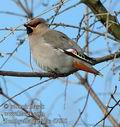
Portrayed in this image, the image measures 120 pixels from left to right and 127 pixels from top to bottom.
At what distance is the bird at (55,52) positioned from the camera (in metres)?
4.08

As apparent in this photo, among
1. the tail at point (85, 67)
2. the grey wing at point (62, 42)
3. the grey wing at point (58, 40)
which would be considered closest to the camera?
the tail at point (85, 67)

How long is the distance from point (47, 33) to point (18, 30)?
1.27 m

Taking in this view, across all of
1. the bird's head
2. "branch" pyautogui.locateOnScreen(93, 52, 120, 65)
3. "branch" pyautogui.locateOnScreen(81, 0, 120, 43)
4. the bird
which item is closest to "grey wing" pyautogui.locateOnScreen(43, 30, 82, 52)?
the bird

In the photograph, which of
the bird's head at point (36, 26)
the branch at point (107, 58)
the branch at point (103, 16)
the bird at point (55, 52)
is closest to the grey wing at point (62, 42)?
the bird at point (55, 52)

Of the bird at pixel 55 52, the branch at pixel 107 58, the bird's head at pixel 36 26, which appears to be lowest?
the branch at pixel 107 58

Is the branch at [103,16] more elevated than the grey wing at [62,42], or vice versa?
the grey wing at [62,42]

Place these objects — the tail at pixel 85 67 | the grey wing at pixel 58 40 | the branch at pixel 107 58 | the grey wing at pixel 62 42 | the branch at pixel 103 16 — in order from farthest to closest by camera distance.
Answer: the grey wing at pixel 58 40 → the grey wing at pixel 62 42 → the tail at pixel 85 67 → the branch at pixel 103 16 → the branch at pixel 107 58

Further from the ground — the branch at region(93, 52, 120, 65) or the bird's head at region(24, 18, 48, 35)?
the bird's head at region(24, 18, 48, 35)

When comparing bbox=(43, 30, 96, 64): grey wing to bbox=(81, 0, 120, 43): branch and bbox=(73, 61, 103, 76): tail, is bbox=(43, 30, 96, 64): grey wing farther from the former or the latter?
bbox=(81, 0, 120, 43): branch

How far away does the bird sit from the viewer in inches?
161

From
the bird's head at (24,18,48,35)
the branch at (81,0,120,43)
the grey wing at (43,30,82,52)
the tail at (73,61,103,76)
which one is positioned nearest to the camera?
the branch at (81,0,120,43)

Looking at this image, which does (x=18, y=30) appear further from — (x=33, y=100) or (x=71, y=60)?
(x=71, y=60)

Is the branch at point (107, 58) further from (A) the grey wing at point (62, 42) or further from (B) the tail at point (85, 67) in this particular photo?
(A) the grey wing at point (62, 42)

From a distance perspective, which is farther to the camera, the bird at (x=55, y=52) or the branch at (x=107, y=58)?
the bird at (x=55, y=52)
